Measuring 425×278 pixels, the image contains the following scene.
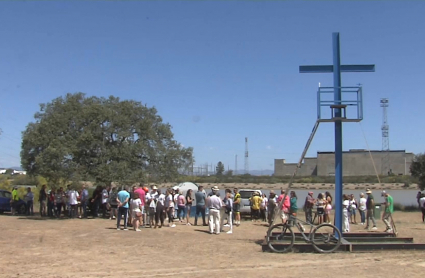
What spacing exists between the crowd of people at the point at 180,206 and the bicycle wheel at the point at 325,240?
1.81m

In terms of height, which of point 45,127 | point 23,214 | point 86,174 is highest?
point 45,127

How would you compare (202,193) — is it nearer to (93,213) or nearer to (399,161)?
(93,213)

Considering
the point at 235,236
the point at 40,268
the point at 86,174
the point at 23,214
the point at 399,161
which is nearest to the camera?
the point at 40,268

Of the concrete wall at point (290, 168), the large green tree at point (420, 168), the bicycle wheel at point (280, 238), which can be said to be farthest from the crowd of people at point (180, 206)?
the concrete wall at point (290, 168)

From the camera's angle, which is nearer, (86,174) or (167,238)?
(167,238)

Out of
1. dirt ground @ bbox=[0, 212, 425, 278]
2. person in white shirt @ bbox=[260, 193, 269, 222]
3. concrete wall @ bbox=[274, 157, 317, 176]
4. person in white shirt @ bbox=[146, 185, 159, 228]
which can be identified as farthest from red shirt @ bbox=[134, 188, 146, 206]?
concrete wall @ bbox=[274, 157, 317, 176]

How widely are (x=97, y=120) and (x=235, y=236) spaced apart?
30.0 feet

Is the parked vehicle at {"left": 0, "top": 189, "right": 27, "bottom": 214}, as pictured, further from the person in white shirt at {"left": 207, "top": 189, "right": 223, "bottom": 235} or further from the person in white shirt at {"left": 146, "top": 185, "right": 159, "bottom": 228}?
the person in white shirt at {"left": 207, "top": 189, "right": 223, "bottom": 235}

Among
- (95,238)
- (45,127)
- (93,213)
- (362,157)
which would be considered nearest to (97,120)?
(45,127)

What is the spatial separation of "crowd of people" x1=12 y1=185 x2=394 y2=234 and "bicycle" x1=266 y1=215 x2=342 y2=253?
123 centimetres

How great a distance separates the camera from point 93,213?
22.0m

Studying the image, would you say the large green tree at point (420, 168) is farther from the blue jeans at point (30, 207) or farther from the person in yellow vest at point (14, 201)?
the person in yellow vest at point (14, 201)

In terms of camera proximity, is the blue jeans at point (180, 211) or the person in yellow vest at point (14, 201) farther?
the person in yellow vest at point (14, 201)

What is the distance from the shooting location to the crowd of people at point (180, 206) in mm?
16375
